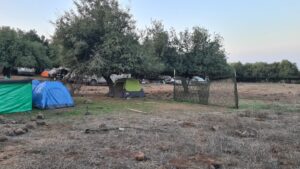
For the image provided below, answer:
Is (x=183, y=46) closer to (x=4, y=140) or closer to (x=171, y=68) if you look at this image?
(x=171, y=68)

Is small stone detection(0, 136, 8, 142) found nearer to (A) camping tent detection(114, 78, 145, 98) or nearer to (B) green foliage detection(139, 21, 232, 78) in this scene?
(A) camping tent detection(114, 78, 145, 98)

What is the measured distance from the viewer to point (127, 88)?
64.3 ft

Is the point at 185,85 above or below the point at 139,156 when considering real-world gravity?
above

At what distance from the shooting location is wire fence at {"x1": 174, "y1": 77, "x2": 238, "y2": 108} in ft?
53.5

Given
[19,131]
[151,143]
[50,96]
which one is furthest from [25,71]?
[151,143]

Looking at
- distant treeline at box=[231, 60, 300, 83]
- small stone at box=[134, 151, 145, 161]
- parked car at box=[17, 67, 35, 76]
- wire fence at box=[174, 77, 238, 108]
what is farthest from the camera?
distant treeline at box=[231, 60, 300, 83]

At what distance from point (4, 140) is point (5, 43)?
34889 mm

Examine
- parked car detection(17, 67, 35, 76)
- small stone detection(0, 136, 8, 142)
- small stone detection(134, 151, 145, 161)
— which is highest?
parked car detection(17, 67, 35, 76)

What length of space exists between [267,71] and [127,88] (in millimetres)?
41070

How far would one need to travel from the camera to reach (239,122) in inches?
415

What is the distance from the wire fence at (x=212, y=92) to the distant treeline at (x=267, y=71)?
3672 cm

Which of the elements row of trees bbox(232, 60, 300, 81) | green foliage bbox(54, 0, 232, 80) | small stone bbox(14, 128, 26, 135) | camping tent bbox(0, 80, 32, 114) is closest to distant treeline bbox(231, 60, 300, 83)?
row of trees bbox(232, 60, 300, 81)

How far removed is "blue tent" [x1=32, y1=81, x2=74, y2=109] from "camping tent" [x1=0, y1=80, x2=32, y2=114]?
544mm

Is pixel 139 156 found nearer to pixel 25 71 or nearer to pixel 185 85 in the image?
pixel 185 85
